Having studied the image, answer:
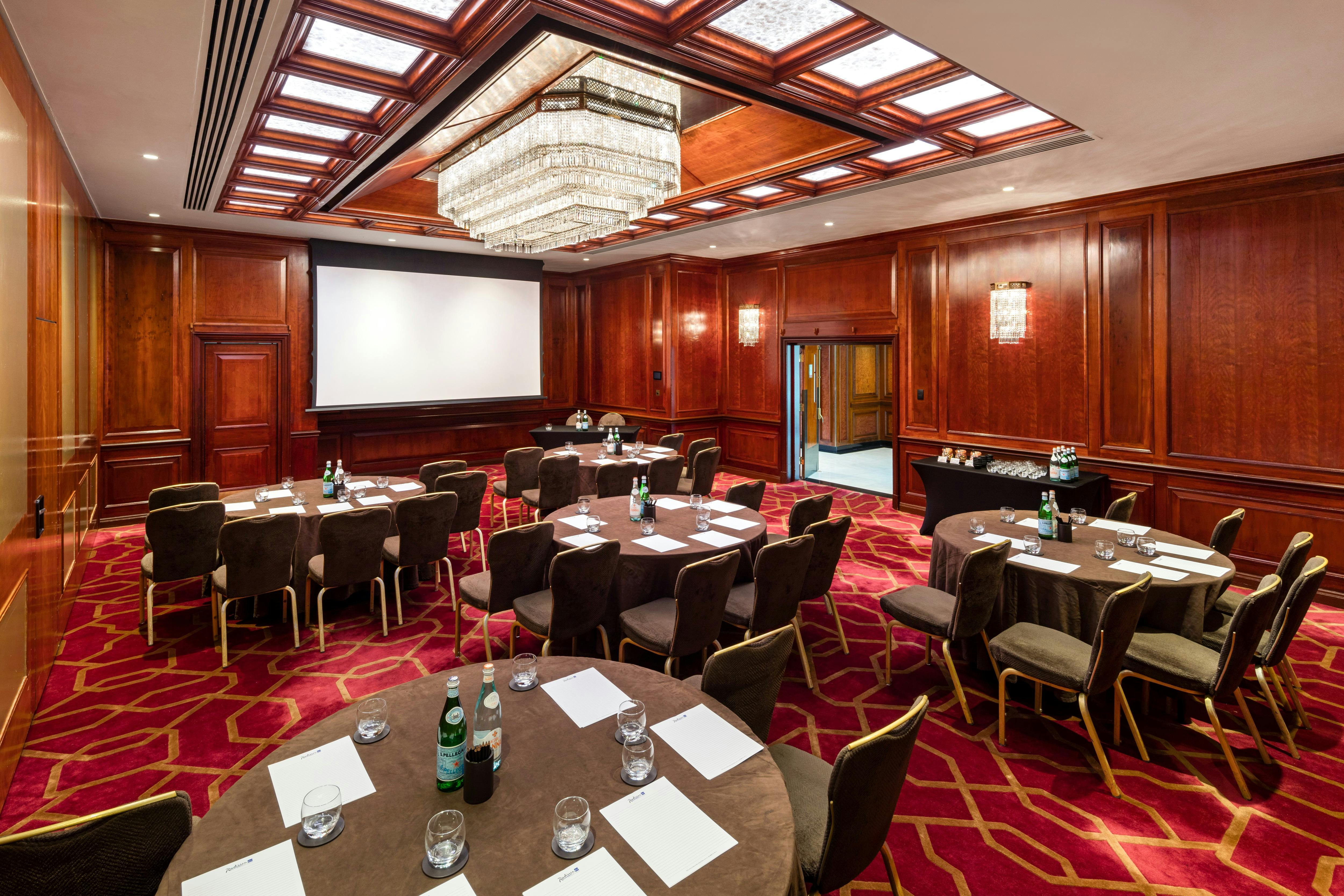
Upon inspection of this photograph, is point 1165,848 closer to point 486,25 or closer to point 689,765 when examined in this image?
point 689,765

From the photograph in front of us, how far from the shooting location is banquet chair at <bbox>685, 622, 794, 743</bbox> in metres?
2.12

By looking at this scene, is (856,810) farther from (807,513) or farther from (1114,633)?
(807,513)

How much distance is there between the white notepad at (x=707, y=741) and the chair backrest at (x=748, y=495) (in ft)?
10.5

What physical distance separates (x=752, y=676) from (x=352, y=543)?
327 cm

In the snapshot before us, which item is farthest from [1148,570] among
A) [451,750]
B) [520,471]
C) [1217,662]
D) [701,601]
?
[520,471]

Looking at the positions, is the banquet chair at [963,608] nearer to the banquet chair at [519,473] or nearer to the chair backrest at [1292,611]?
the chair backrest at [1292,611]

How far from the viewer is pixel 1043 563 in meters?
3.61

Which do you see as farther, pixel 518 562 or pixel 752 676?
pixel 518 562

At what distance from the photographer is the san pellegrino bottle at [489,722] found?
170 cm

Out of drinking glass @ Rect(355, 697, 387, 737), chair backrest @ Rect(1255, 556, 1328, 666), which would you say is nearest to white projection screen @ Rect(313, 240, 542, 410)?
drinking glass @ Rect(355, 697, 387, 737)

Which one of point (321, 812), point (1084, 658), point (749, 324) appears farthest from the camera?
point (749, 324)

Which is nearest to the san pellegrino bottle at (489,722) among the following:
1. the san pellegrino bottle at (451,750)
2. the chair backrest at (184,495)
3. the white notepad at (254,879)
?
the san pellegrino bottle at (451,750)

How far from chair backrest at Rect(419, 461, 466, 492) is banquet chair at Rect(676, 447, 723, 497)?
2200 mm

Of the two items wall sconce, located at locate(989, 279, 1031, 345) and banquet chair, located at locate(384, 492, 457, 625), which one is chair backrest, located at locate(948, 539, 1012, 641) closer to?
banquet chair, located at locate(384, 492, 457, 625)
